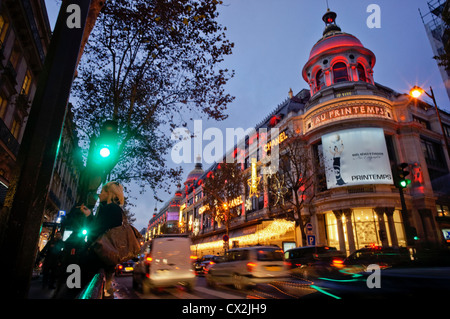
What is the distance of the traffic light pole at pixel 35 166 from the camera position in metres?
1.32

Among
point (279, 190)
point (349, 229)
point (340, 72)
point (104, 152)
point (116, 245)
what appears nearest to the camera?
point (116, 245)

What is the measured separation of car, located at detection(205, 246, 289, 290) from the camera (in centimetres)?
1015

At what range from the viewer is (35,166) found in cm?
148

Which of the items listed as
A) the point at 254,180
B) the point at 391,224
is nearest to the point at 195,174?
the point at 254,180

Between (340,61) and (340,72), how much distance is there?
1.39 meters

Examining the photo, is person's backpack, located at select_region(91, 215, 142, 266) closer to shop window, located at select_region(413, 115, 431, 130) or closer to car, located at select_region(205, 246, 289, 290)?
car, located at select_region(205, 246, 289, 290)

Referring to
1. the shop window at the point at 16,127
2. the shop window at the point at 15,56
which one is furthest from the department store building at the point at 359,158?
the shop window at the point at 15,56

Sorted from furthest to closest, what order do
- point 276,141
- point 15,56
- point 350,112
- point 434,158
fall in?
point 276,141 → point 434,158 → point 350,112 → point 15,56

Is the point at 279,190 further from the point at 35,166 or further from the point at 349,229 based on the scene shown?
the point at 35,166

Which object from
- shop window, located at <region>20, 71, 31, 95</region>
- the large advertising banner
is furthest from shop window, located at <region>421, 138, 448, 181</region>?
shop window, located at <region>20, 71, 31, 95</region>

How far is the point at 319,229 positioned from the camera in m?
26.3

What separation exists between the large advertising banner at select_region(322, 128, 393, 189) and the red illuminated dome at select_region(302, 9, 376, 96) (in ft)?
25.0
